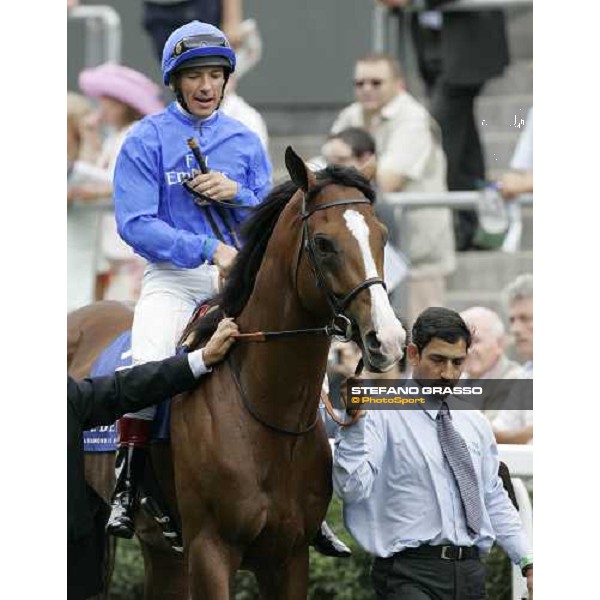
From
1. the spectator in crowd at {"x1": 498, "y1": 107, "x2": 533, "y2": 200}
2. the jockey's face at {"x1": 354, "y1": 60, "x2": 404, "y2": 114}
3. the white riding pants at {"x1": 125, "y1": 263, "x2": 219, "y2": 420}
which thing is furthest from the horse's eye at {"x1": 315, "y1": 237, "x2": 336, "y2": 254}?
the jockey's face at {"x1": 354, "y1": 60, "x2": 404, "y2": 114}

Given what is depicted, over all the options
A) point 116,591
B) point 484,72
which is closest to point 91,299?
point 116,591

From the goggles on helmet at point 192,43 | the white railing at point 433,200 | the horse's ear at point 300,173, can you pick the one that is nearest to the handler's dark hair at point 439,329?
the horse's ear at point 300,173

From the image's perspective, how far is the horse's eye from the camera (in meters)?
7.20

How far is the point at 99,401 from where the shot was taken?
25.7ft

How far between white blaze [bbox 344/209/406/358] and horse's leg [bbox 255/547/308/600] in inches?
43.1

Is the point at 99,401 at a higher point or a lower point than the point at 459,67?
lower

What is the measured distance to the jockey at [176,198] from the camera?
26.2ft

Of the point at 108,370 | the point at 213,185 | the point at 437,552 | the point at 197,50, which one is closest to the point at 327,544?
the point at 437,552

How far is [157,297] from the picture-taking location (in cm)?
817

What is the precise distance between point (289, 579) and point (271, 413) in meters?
0.63

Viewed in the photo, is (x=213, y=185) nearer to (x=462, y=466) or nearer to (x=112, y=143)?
(x=462, y=466)

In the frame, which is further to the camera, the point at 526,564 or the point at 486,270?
the point at 486,270

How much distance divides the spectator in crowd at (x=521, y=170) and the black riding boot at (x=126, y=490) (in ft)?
10.5
